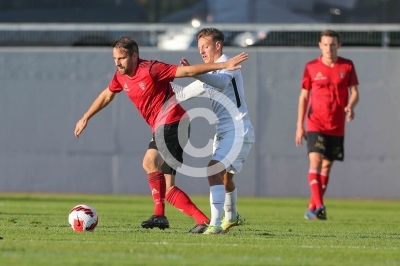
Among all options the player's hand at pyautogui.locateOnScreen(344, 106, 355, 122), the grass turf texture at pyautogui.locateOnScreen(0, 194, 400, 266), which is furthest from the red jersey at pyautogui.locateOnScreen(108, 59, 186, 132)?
the player's hand at pyautogui.locateOnScreen(344, 106, 355, 122)

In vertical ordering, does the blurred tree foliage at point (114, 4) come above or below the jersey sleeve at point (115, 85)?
above

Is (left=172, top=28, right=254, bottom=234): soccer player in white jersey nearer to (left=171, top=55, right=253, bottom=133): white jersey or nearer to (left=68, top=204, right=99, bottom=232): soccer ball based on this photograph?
(left=171, top=55, right=253, bottom=133): white jersey

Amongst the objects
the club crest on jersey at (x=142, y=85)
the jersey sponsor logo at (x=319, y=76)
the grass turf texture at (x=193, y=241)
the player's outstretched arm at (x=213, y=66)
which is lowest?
the grass turf texture at (x=193, y=241)

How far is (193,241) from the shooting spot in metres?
7.32

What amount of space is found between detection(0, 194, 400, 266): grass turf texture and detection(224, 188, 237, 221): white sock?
0.15m

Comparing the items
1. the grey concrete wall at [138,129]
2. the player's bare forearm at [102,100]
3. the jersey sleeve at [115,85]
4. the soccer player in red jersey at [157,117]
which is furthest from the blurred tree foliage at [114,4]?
the soccer player in red jersey at [157,117]

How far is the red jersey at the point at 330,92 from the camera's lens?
12273mm

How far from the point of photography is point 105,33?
1831 cm

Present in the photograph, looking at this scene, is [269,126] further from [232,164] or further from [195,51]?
[232,164]

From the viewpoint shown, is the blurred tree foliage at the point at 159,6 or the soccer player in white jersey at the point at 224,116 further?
the blurred tree foliage at the point at 159,6

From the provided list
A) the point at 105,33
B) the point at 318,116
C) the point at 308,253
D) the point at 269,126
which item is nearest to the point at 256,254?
the point at 308,253

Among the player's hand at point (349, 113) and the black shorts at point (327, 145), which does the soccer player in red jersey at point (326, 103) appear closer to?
the black shorts at point (327, 145)

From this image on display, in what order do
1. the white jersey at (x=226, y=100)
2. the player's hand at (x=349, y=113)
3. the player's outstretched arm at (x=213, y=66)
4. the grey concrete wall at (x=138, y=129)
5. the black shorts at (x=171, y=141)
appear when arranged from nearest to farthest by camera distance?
the player's outstretched arm at (x=213, y=66) < the white jersey at (x=226, y=100) < the black shorts at (x=171, y=141) < the player's hand at (x=349, y=113) < the grey concrete wall at (x=138, y=129)

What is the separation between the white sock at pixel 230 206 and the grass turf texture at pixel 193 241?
0.15 m
